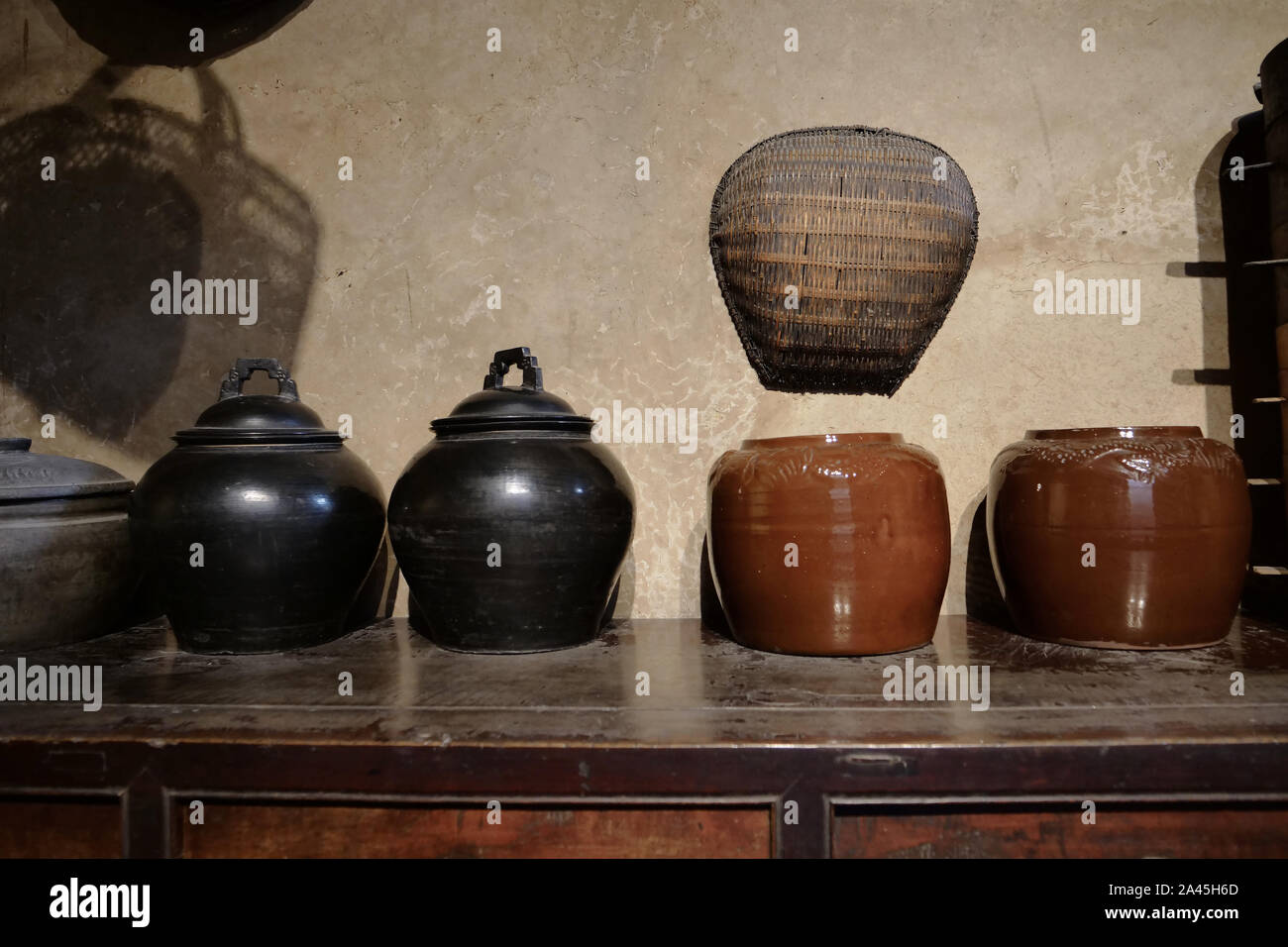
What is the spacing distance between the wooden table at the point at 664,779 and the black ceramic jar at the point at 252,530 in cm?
30

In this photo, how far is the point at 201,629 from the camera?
1396mm

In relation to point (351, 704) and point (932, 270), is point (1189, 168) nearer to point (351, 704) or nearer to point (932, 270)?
point (932, 270)

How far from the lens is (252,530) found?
1.36 meters

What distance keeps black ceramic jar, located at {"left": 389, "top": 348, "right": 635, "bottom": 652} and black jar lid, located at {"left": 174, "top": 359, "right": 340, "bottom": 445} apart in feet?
0.78

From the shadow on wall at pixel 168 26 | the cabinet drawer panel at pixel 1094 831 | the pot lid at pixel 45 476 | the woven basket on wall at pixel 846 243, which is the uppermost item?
the shadow on wall at pixel 168 26

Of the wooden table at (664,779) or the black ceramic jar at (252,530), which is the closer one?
the wooden table at (664,779)

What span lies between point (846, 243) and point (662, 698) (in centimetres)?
104

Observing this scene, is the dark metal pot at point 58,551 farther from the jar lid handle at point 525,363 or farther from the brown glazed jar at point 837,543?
the brown glazed jar at point 837,543

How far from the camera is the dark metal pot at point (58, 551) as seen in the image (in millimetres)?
1410

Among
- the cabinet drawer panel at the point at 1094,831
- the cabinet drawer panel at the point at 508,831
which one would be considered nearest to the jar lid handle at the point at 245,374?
the cabinet drawer panel at the point at 508,831

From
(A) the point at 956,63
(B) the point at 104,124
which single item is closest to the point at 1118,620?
(A) the point at 956,63

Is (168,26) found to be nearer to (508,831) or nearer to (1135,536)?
(508,831)

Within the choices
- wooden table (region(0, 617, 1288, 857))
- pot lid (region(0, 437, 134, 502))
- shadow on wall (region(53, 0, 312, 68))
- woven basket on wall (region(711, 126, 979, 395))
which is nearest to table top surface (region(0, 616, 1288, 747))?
wooden table (region(0, 617, 1288, 857))

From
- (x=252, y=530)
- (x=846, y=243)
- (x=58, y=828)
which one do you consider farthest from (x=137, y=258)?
(x=846, y=243)
